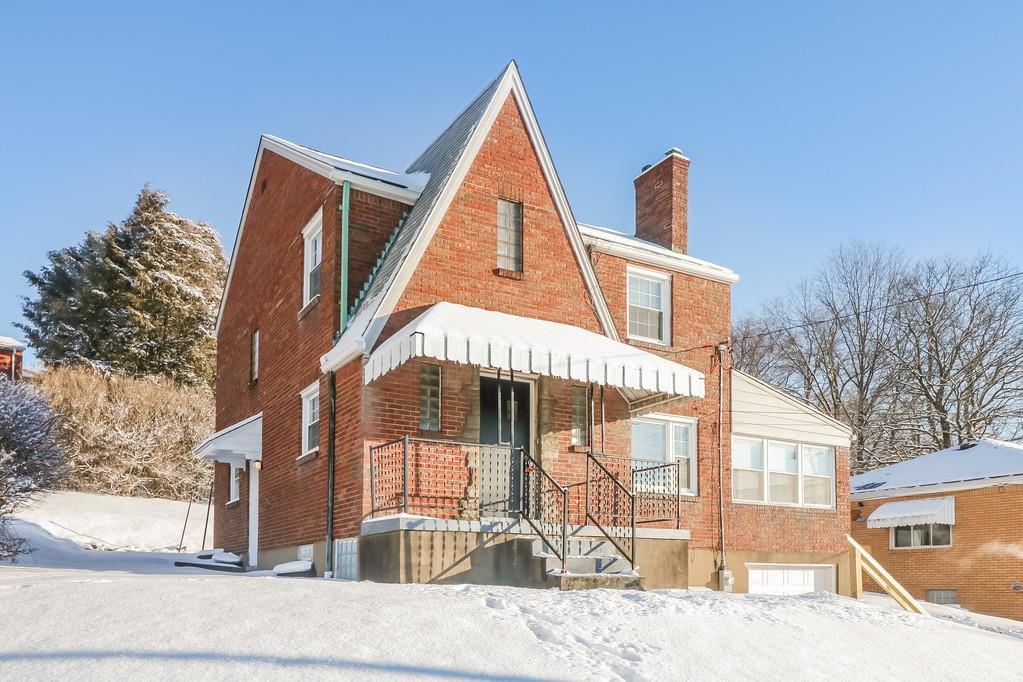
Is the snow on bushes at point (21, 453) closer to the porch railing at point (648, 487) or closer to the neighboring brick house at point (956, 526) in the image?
the porch railing at point (648, 487)

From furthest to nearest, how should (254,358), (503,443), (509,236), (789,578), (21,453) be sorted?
(789,578) → (254,358) → (21,453) → (509,236) → (503,443)

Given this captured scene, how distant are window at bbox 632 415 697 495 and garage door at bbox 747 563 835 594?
258cm

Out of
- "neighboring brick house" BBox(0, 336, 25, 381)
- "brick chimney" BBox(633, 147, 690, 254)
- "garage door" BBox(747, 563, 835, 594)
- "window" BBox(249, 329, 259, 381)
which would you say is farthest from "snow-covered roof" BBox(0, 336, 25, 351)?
"garage door" BBox(747, 563, 835, 594)

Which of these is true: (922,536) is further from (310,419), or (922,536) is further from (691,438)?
(310,419)

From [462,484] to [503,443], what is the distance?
4.37 ft

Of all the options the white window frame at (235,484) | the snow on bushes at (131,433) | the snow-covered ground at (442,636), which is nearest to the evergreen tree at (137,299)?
the snow on bushes at (131,433)

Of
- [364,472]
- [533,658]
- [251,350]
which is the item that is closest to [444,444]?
[364,472]

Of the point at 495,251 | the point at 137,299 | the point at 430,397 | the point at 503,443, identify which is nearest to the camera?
the point at 430,397

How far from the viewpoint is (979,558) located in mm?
24391

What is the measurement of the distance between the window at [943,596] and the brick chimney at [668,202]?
12.4 m

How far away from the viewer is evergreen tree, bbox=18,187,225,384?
127ft

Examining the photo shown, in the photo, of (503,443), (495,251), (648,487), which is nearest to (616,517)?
(503,443)

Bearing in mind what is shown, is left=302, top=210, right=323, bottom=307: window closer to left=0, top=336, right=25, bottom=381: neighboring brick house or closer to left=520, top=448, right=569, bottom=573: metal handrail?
left=520, top=448, right=569, bottom=573: metal handrail

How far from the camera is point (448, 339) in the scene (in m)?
12.0
